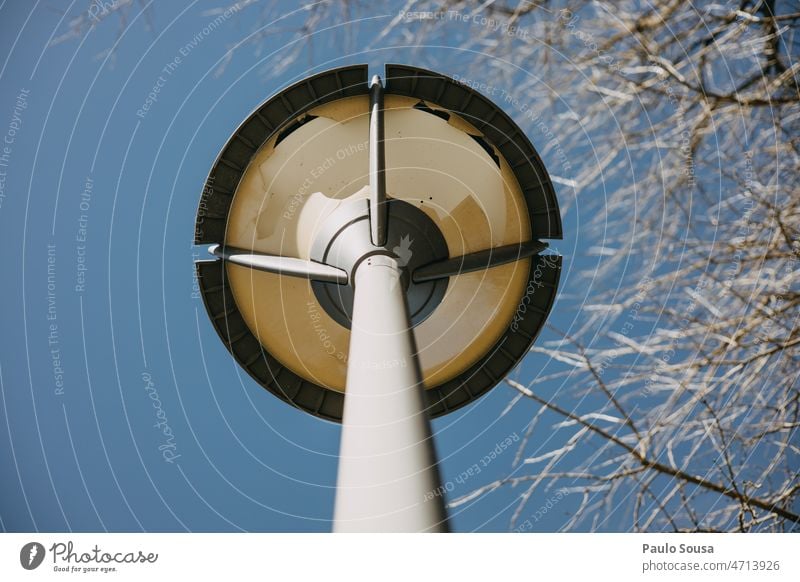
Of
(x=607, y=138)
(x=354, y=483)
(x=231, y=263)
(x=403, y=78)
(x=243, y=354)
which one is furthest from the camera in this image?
(x=243, y=354)

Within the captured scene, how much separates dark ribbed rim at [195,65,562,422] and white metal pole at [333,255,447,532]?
12.2ft

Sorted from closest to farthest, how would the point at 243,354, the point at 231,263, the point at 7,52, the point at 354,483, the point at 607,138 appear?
the point at 354,483, the point at 607,138, the point at 7,52, the point at 231,263, the point at 243,354

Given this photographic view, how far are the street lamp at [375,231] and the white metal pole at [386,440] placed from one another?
1077mm

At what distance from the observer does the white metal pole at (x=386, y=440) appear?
5438mm

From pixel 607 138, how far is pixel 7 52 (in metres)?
7.53

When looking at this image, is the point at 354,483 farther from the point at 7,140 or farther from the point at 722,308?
the point at 7,140

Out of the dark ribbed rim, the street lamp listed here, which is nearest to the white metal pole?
the street lamp

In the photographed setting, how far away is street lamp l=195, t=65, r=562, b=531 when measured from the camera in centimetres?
952

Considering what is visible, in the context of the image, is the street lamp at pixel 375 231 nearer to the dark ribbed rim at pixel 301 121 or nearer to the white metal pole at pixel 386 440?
the dark ribbed rim at pixel 301 121

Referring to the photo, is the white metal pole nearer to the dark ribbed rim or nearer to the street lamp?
the street lamp

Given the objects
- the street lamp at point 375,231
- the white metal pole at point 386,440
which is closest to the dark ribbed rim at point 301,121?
the street lamp at point 375,231

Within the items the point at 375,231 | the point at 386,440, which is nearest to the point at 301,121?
the point at 375,231
